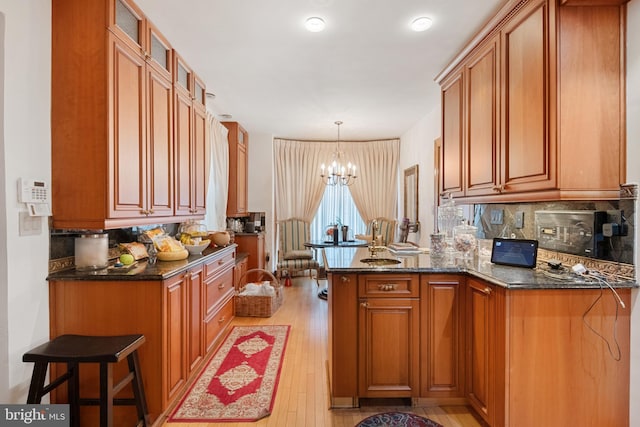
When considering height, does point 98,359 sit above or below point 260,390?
above

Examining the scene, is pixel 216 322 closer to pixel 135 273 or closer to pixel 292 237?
pixel 135 273

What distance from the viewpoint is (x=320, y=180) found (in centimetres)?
606

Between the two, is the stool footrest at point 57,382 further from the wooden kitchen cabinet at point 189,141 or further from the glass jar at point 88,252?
the wooden kitchen cabinet at point 189,141

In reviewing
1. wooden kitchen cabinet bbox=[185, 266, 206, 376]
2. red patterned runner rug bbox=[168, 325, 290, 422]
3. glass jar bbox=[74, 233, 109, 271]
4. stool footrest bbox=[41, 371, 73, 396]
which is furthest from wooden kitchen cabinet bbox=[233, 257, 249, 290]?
stool footrest bbox=[41, 371, 73, 396]

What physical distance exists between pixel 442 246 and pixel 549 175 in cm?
102

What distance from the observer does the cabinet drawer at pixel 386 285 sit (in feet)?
6.77

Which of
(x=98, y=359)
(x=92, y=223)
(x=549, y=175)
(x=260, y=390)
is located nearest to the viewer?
(x=98, y=359)

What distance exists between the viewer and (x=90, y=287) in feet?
6.11

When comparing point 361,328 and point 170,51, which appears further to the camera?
point 170,51

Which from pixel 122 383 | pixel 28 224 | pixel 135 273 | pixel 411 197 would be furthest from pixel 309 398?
pixel 411 197

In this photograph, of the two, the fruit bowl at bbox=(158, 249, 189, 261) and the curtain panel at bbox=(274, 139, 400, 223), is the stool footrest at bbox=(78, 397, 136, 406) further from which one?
the curtain panel at bbox=(274, 139, 400, 223)

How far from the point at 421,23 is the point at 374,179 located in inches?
155

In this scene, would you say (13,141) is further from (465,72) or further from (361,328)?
(465,72)


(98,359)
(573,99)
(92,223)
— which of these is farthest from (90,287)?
(573,99)
